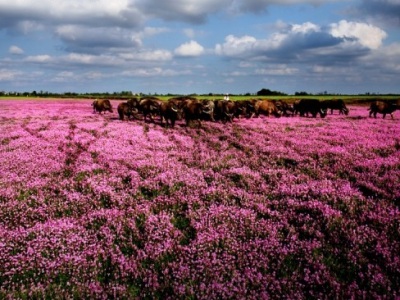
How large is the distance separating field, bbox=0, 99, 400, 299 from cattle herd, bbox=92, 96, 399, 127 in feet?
40.4

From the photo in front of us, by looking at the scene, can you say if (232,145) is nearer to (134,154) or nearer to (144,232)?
(134,154)

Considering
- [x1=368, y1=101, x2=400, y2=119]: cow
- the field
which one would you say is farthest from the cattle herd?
the field

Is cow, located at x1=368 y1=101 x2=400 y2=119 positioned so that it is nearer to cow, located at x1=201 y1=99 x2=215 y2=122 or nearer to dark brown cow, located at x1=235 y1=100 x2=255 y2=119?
dark brown cow, located at x1=235 y1=100 x2=255 y2=119

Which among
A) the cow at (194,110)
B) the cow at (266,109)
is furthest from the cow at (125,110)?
the cow at (266,109)

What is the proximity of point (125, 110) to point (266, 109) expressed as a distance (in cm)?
1461

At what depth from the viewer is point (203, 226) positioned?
7270 mm

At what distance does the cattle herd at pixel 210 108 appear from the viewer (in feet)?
84.9

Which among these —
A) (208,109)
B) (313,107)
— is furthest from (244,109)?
(313,107)

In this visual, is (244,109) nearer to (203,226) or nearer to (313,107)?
(313,107)

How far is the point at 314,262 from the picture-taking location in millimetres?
5730

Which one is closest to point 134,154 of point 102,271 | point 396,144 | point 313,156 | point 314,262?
point 313,156

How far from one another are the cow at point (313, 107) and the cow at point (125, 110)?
17.8 meters

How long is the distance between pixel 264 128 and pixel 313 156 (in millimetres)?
9276

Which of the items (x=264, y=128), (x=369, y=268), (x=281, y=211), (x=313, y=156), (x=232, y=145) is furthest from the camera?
(x=264, y=128)
